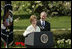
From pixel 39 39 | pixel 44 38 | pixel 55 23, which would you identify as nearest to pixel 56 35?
pixel 55 23

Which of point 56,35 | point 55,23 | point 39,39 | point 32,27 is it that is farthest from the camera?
point 55,23

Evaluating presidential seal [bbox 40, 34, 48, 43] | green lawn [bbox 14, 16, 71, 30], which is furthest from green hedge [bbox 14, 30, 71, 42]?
presidential seal [bbox 40, 34, 48, 43]

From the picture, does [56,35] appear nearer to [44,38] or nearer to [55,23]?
[55,23]

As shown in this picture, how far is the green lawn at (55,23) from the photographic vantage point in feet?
38.1

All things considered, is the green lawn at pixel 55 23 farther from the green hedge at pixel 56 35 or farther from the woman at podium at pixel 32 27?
the woman at podium at pixel 32 27

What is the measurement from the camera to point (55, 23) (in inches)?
472

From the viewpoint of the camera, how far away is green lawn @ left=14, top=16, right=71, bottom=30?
11609 mm

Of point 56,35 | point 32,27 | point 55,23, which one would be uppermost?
point 32,27

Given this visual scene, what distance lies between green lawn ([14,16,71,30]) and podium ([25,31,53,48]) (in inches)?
123

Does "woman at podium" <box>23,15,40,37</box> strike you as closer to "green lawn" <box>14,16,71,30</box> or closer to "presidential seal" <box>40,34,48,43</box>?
"presidential seal" <box>40,34,48,43</box>

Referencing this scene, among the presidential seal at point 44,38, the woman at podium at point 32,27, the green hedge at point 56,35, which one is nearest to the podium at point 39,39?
the presidential seal at point 44,38

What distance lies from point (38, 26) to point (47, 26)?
0.40 meters

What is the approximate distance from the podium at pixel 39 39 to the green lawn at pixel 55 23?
3115 mm

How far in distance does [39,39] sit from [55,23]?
398 cm
